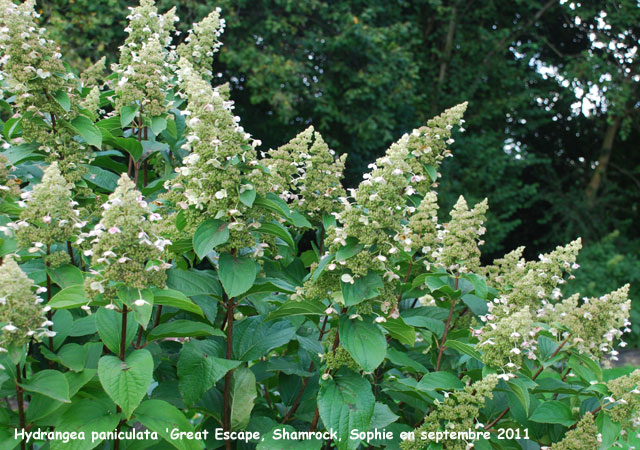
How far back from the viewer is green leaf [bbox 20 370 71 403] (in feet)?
5.79

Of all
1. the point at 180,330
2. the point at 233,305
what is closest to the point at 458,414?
the point at 233,305

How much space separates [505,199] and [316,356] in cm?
1255

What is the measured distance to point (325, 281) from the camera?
6.96ft

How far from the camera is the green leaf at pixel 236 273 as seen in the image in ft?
6.53

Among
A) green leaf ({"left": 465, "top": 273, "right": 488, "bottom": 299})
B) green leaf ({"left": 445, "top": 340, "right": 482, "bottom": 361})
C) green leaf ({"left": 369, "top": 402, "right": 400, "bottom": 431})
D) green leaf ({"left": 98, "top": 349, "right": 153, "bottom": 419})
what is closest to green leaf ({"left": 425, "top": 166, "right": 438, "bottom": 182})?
green leaf ({"left": 465, "top": 273, "right": 488, "bottom": 299})

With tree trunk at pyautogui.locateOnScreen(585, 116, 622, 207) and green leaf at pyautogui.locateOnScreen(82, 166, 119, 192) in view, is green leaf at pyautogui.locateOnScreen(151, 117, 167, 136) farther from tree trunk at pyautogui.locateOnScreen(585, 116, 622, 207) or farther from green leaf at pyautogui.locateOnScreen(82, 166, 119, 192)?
tree trunk at pyautogui.locateOnScreen(585, 116, 622, 207)

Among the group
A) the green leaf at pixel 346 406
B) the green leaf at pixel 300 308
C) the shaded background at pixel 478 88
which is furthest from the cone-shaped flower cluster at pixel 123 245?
the shaded background at pixel 478 88

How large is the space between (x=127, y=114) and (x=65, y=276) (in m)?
0.91

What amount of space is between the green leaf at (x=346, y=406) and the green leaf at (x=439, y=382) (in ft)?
0.73

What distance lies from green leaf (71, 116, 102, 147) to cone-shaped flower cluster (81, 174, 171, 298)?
751mm

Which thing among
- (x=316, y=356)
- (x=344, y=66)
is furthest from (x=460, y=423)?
(x=344, y=66)

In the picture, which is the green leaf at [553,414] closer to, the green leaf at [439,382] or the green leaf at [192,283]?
the green leaf at [439,382]

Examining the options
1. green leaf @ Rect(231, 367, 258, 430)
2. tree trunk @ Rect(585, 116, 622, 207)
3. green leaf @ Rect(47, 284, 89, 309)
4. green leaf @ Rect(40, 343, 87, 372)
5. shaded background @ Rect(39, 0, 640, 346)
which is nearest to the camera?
green leaf @ Rect(47, 284, 89, 309)

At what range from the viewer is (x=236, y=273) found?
2.05 m
